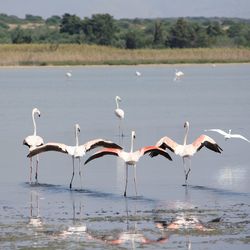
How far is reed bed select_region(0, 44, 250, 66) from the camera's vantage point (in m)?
51.9

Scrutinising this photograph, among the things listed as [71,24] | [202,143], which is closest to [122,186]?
[202,143]

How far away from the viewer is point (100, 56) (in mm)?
52312

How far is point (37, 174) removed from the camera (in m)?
14.2

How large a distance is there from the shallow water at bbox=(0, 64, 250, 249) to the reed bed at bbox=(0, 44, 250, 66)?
2442 centimetres

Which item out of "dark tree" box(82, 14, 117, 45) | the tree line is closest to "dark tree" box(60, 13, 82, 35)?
the tree line

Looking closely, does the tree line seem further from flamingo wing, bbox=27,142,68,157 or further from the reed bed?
flamingo wing, bbox=27,142,68,157

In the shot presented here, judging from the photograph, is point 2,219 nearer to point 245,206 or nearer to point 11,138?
point 245,206

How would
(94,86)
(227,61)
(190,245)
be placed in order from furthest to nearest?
(227,61), (94,86), (190,245)

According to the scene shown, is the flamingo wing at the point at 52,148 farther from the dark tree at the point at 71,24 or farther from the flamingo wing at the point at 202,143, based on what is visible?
the dark tree at the point at 71,24

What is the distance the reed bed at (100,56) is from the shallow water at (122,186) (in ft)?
80.1

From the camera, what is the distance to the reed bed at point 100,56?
170 ft

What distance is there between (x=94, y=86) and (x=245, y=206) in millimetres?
24275

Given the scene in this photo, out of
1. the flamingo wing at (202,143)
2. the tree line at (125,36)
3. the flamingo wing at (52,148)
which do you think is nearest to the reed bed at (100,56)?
the tree line at (125,36)

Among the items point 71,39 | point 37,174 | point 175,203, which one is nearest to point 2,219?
point 175,203
